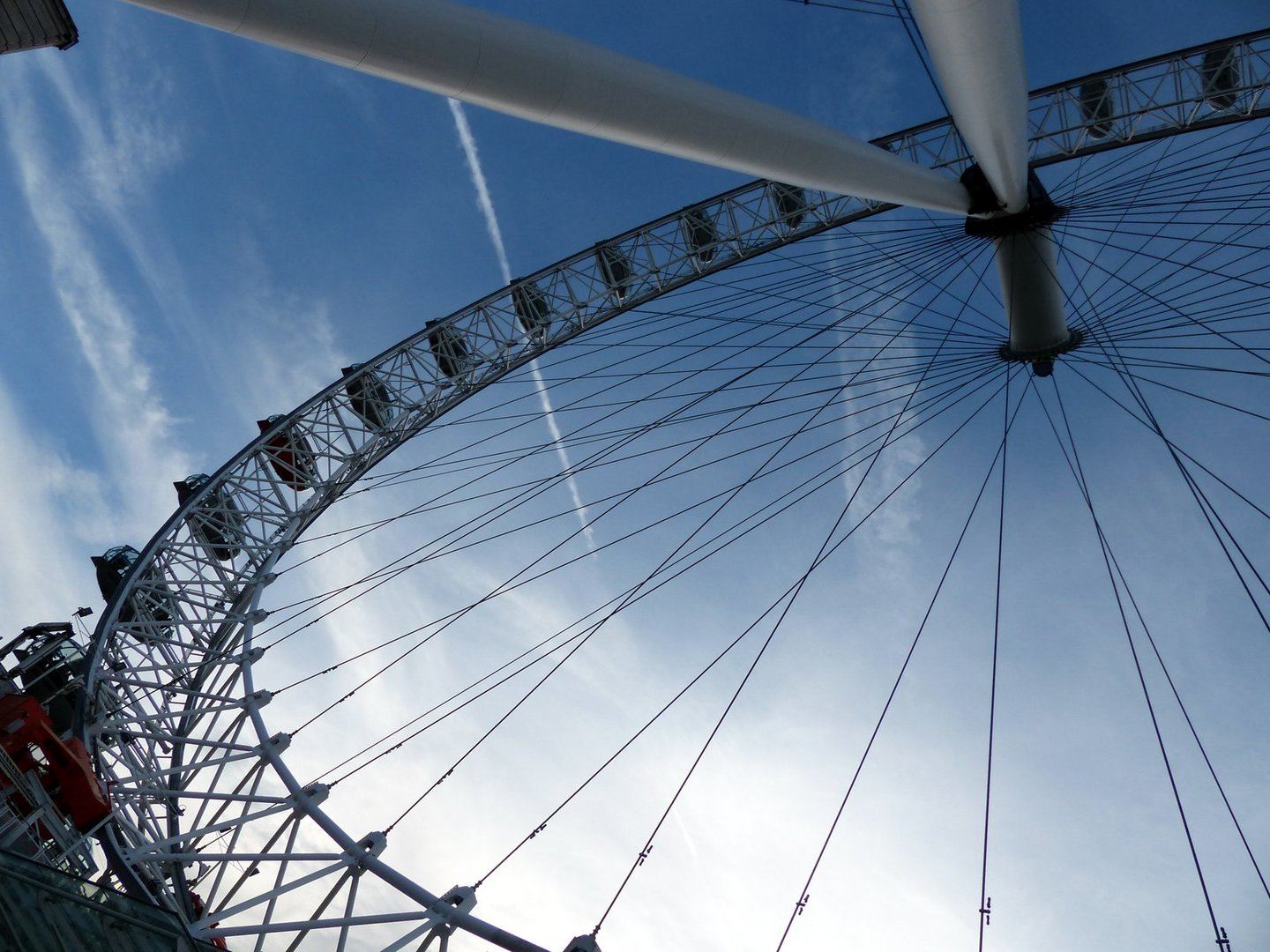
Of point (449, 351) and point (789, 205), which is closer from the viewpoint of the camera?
point (789, 205)

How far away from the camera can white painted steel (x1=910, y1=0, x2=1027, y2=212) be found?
8508 millimetres

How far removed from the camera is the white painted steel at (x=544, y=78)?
22.5 feet

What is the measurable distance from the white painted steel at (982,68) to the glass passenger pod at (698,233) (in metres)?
13.4

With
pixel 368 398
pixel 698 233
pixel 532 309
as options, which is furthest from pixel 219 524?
pixel 698 233

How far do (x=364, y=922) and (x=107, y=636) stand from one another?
10.8 m

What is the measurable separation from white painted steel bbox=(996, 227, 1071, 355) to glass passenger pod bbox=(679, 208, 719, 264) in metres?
8.95

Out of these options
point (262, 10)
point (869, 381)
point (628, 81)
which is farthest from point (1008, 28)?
point (869, 381)

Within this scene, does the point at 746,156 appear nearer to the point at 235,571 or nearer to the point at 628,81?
the point at 628,81

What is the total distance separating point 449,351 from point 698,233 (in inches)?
326

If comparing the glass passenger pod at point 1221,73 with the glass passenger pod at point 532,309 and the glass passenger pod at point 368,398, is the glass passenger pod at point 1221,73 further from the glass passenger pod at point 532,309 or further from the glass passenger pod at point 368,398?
the glass passenger pod at point 368,398

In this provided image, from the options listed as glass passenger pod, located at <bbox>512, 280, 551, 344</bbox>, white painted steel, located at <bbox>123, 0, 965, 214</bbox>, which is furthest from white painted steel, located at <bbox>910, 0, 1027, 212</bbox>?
glass passenger pod, located at <bbox>512, 280, 551, 344</bbox>

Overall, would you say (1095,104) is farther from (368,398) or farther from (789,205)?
(368,398)

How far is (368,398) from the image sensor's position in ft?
85.6

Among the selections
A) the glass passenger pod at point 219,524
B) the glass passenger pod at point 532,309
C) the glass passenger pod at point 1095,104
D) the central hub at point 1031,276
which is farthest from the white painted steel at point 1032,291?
the glass passenger pod at point 219,524
